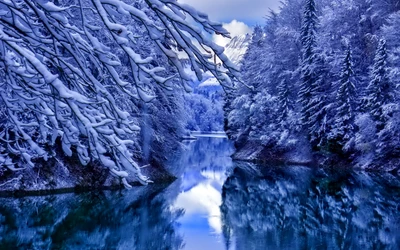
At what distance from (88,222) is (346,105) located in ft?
61.2

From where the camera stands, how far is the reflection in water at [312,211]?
1045 cm

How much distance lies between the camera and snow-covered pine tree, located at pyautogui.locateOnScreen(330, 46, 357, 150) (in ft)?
85.5

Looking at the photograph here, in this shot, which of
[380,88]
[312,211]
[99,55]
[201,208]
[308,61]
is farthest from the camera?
[308,61]

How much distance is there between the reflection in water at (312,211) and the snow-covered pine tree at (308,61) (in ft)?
25.6

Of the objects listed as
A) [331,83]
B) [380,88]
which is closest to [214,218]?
[380,88]

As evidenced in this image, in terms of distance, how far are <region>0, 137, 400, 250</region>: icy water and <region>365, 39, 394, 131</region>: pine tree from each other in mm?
5290

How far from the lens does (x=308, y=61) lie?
3012 centimetres

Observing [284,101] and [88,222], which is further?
[284,101]

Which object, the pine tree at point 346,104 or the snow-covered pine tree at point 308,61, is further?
the snow-covered pine tree at point 308,61

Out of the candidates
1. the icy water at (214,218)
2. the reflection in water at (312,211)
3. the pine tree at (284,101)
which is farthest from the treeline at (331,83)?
the icy water at (214,218)

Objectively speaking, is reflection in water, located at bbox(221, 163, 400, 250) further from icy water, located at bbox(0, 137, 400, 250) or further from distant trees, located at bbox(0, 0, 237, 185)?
distant trees, located at bbox(0, 0, 237, 185)

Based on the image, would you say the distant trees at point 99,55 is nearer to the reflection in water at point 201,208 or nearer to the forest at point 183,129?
the forest at point 183,129

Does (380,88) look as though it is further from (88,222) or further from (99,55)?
(99,55)

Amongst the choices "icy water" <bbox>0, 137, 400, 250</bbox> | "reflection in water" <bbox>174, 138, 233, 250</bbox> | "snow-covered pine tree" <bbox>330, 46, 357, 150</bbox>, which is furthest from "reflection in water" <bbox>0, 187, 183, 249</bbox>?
"snow-covered pine tree" <bbox>330, 46, 357, 150</bbox>
